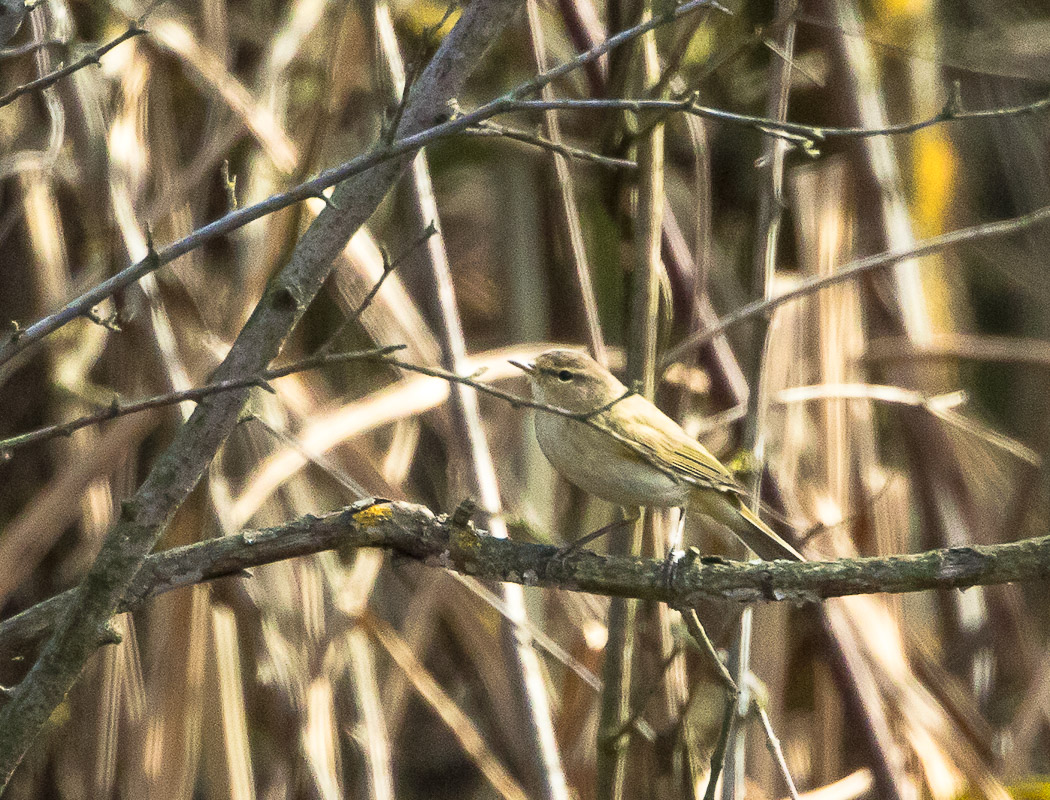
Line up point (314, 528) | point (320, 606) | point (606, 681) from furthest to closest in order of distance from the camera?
1. point (320, 606)
2. point (606, 681)
3. point (314, 528)

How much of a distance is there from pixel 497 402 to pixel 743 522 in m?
1.49

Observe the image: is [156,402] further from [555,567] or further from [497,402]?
[497,402]

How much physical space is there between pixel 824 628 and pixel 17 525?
2.53 m

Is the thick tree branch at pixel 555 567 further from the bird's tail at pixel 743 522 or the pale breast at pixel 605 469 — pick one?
the bird's tail at pixel 743 522

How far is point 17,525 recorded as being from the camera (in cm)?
320

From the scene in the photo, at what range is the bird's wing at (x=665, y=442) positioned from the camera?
8.80 feet

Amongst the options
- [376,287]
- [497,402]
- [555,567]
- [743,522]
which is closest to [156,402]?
[376,287]

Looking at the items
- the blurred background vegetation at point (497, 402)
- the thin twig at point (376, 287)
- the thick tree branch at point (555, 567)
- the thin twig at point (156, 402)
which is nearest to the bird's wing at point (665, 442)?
the blurred background vegetation at point (497, 402)

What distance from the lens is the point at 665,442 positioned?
275cm

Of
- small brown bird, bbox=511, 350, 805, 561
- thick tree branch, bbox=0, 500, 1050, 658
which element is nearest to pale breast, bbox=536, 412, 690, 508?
small brown bird, bbox=511, 350, 805, 561

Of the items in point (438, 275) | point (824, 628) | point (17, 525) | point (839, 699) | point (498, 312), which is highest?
point (498, 312)

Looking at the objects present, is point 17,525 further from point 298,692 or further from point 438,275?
point 438,275

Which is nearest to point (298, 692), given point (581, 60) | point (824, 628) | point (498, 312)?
point (824, 628)

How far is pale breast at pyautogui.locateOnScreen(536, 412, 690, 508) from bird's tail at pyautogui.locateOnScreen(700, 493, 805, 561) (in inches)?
3.8
